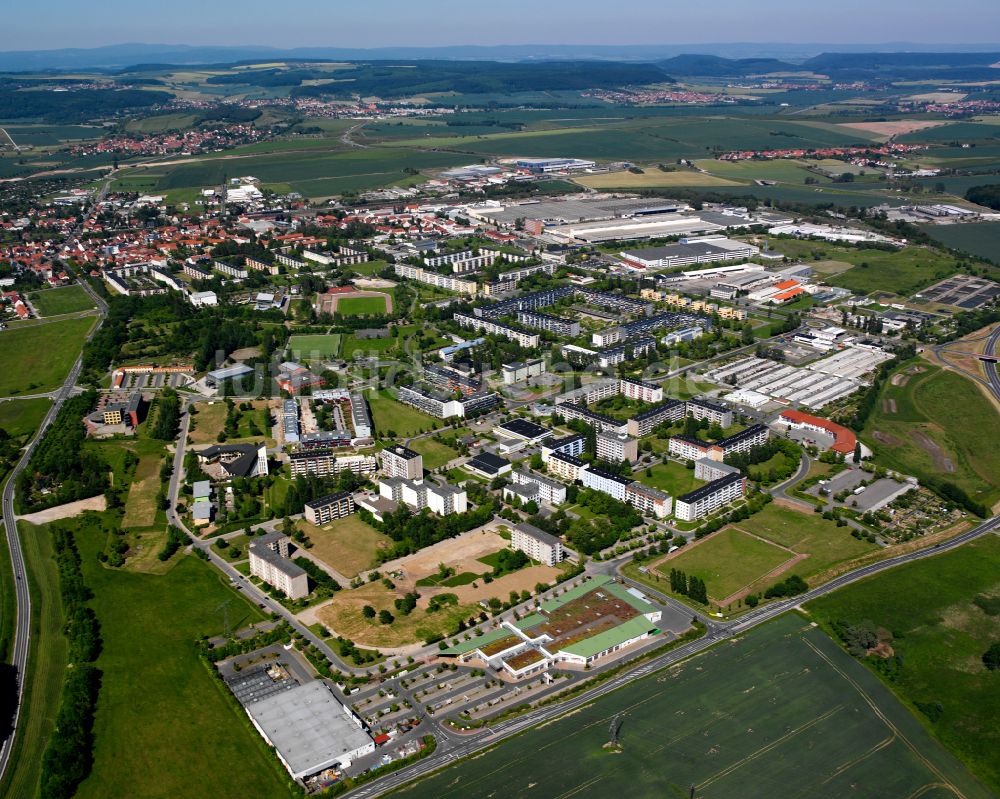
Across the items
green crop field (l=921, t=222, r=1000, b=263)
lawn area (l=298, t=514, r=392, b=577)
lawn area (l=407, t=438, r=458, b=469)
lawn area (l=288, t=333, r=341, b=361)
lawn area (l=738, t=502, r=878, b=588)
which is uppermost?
green crop field (l=921, t=222, r=1000, b=263)

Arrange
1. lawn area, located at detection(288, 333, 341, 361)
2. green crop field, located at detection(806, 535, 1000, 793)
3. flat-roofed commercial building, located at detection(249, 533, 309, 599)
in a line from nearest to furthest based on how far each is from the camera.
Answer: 1. green crop field, located at detection(806, 535, 1000, 793)
2. flat-roofed commercial building, located at detection(249, 533, 309, 599)
3. lawn area, located at detection(288, 333, 341, 361)

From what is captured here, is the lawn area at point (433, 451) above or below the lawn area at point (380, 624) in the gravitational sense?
above

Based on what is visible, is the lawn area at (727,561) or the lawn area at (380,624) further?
the lawn area at (727,561)

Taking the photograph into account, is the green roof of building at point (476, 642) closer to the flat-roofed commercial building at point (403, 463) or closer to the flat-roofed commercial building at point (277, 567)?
the flat-roofed commercial building at point (277, 567)

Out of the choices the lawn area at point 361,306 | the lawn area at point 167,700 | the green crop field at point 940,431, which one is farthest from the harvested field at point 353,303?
the green crop field at point 940,431

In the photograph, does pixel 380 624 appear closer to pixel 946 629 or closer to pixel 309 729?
pixel 309 729

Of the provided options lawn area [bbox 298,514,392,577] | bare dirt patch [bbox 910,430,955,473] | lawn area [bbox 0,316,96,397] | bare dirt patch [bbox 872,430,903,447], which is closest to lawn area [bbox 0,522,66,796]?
lawn area [bbox 298,514,392,577]

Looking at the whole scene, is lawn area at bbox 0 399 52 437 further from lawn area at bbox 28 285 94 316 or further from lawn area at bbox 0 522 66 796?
lawn area at bbox 28 285 94 316
